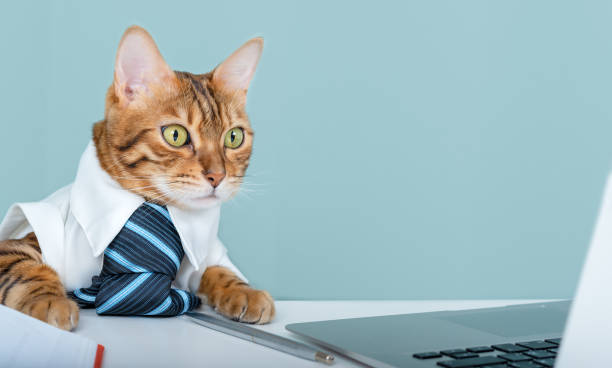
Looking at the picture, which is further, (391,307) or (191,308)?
(391,307)

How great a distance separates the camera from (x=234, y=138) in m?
0.95

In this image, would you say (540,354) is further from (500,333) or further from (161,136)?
(161,136)

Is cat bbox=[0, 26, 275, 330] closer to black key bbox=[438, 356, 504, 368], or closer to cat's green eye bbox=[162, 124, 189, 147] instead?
cat's green eye bbox=[162, 124, 189, 147]

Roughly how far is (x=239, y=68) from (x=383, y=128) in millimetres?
624

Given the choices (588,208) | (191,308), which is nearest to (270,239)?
(191,308)

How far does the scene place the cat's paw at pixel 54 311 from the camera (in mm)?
718

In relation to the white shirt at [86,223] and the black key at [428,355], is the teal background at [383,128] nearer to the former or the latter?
the white shirt at [86,223]

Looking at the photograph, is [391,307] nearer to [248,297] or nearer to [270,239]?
[248,297]

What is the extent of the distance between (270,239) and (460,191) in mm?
521

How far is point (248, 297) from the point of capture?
88cm

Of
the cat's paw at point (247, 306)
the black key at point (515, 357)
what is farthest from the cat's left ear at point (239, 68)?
the black key at point (515, 357)

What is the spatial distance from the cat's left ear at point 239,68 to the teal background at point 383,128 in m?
0.42

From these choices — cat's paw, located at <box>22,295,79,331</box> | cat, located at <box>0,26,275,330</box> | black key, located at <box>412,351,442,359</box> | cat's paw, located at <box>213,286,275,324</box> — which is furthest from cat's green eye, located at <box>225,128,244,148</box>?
black key, located at <box>412,351,442,359</box>

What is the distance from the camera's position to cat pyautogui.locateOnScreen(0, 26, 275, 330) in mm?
855
